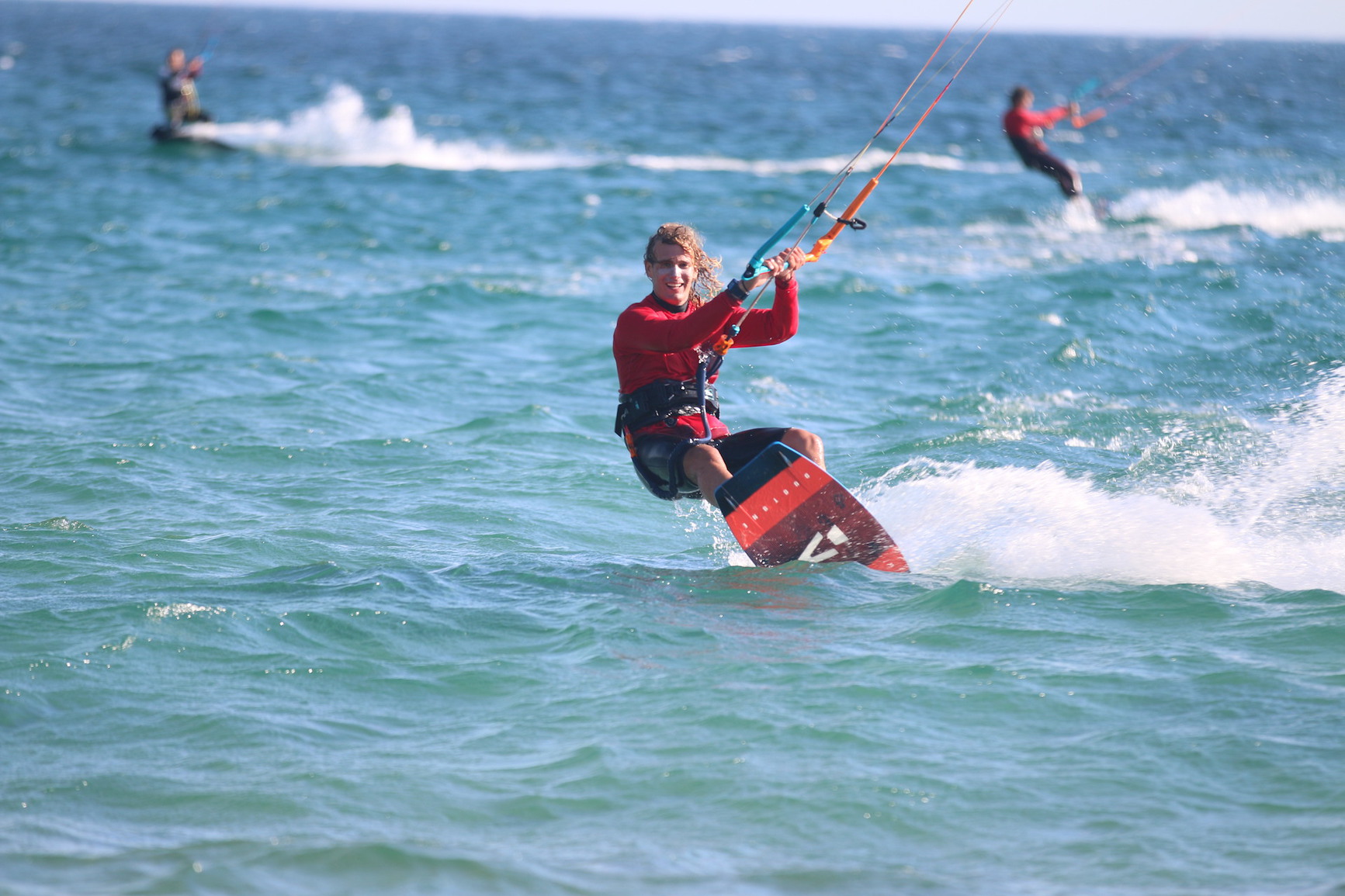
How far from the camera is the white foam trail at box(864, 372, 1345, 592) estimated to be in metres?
5.74

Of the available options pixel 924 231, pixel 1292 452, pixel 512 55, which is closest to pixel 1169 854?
pixel 1292 452

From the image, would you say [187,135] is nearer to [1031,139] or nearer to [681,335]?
[1031,139]

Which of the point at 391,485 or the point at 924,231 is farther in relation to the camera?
the point at 924,231

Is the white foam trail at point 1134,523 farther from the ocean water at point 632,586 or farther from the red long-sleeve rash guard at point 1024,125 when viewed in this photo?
the red long-sleeve rash guard at point 1024,125

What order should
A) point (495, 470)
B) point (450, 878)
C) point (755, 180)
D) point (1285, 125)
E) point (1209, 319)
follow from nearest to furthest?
point (450, 878) → point (495, 470) → point (1209, 319) → point (755, 180) → point (1285, 125)

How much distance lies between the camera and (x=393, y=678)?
16.0 feet

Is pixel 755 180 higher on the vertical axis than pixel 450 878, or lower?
higher

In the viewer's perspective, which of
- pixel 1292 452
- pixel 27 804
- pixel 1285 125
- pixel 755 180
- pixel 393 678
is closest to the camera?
pixel 27 804

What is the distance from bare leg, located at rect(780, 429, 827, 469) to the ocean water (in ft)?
1.74

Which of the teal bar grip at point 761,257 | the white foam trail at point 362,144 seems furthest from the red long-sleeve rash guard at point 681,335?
the white foam trail at point 362,144

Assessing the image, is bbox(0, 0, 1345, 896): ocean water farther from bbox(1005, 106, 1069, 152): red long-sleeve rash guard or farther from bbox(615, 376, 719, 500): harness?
bbox(1005, 106, 1069, 152): red long-sleeve rash guard

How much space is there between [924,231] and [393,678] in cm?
1452

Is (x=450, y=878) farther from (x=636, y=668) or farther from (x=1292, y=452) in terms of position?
(x=1292, y=452)

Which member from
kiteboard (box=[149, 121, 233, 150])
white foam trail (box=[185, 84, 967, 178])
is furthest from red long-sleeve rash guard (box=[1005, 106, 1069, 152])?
kiteboard (box=[149, 121, 233, 150])
